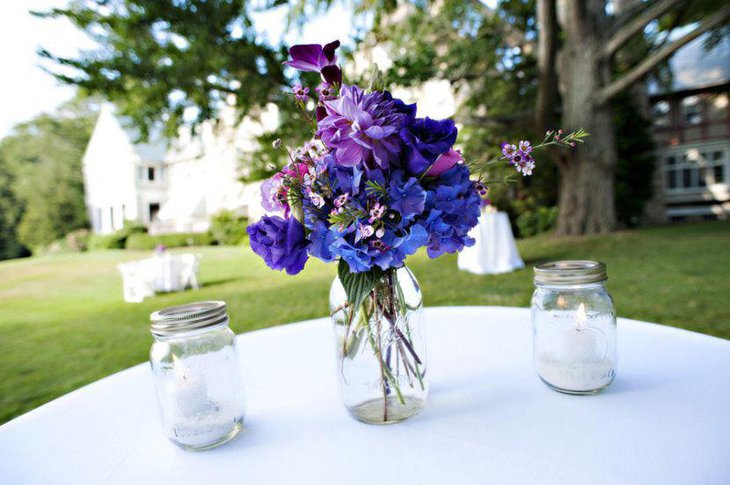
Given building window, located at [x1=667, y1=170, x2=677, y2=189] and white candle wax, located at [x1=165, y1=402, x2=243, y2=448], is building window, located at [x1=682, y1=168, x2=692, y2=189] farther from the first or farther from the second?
white candle wax, located at [x1=165, y1=402, x2=243, y2=448]

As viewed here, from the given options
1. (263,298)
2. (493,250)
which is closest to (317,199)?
(263,298)

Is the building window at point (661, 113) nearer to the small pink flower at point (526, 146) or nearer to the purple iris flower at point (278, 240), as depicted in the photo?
the small pink flower at point (526, 146)

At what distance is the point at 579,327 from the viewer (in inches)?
32.8

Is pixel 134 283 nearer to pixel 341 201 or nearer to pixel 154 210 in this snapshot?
pixel 341 201

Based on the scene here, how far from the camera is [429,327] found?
1380mm

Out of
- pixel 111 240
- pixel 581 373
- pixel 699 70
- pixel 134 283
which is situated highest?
pixel 699 70

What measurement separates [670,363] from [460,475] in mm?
619

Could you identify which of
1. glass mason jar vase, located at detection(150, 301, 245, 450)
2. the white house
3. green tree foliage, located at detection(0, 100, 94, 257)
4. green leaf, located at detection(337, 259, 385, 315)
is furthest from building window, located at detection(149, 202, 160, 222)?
green leaf, located at detection(337, 259, 385, 315)

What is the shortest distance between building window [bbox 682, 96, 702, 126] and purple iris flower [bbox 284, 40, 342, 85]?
70.4 feet

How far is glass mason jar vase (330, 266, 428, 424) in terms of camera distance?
2.56 feet

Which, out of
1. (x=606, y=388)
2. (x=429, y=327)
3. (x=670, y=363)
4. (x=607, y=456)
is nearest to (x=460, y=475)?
(x=607, y=456)

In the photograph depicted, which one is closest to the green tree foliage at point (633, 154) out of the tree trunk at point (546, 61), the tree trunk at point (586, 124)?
the tree trunk at point (586, 124)

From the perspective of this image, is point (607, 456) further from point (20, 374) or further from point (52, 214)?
point (52, 214)

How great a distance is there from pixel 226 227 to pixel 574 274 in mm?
18188
